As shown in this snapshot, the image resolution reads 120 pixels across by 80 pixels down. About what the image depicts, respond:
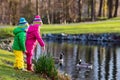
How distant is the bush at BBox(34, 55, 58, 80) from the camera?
17.6 metres

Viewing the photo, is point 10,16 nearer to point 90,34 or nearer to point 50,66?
point 90,34

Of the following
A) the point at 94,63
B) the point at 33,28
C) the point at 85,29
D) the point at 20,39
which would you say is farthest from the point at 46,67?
the point at 85,29

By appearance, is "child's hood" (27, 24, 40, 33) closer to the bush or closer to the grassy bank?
the bush

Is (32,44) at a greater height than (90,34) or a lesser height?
greater

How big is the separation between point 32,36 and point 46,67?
61.0 inches

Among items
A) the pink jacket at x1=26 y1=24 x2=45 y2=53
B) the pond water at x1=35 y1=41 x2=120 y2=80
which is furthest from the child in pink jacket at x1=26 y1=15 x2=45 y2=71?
the pond water at x1=35 y1=41 x2=120 y2=80

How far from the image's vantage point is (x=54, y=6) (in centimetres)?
8794

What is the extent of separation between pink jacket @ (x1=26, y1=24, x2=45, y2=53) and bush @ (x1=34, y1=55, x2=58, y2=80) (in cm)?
70

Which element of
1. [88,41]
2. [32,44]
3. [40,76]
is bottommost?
[88,41]

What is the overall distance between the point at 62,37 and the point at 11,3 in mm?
30466

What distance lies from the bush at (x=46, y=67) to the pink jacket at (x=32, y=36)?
702 mm

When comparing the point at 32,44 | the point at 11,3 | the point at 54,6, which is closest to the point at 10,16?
the point at 11,3

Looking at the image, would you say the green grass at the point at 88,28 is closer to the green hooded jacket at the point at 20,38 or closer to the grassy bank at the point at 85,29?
the grassy bank at the point at 85,29

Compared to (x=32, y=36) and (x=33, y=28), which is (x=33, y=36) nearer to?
(x=32, y=36)
